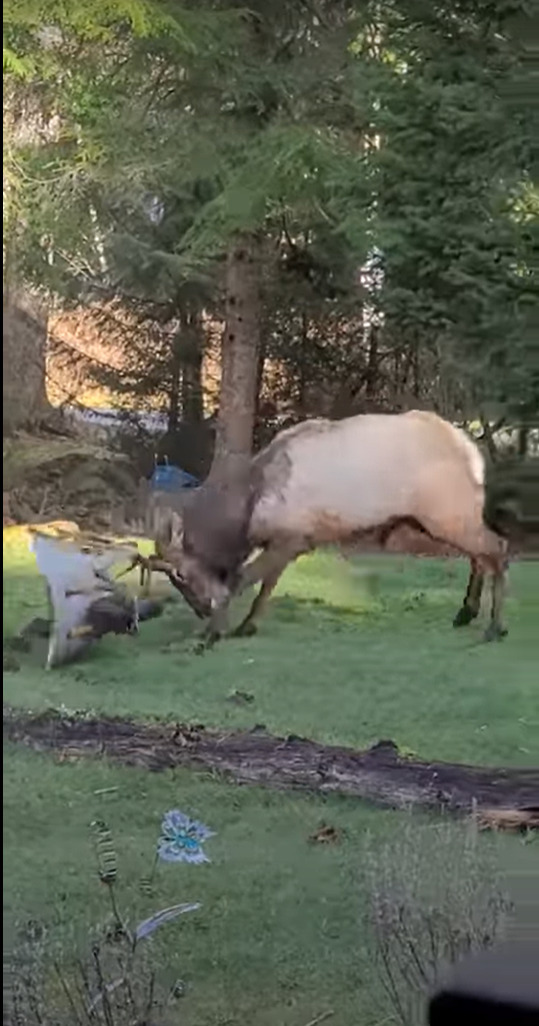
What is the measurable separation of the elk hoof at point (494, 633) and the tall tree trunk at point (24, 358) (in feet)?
2.03

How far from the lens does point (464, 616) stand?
179 centimetres

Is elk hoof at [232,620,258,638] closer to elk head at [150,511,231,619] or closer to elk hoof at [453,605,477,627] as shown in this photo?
elk head at [150,511,231,619]

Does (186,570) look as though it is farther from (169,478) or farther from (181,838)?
(181,838)

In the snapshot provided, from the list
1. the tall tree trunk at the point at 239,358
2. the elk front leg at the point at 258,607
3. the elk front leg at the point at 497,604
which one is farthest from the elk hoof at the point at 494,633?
the tall tree trunk at the point at 239,358

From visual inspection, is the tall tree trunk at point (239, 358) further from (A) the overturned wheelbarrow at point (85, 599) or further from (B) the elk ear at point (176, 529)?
(A) the overturned wheelbarrow at point (85, 599)

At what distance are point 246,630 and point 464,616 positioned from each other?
0.91ft

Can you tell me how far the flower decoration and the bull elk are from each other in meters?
0.23

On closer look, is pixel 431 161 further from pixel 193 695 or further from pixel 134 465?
pixel 193 695

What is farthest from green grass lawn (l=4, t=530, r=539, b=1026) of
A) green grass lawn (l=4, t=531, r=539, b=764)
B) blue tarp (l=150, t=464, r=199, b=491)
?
blue tarp (l=150, t=464, r=199, b=491)

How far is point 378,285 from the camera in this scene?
180cm

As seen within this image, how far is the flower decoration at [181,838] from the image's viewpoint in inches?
67.6

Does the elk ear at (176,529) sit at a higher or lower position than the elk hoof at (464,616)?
higher

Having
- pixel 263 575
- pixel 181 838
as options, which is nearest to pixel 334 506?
pixel 263 575

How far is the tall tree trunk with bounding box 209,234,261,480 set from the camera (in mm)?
1758
